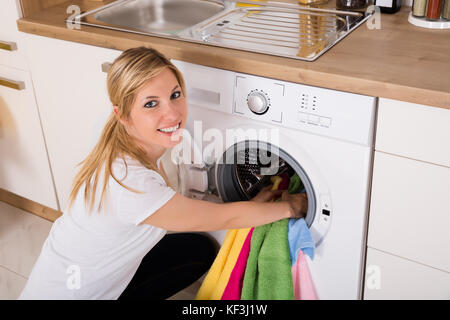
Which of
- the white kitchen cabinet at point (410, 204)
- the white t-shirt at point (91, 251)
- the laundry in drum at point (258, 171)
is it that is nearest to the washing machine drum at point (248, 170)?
the laundry in drum at point (258, 171)

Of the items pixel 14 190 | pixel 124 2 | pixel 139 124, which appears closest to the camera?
pixel 139 124

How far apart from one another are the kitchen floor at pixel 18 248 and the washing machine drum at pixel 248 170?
0.46 m

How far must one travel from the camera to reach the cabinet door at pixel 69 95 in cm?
179

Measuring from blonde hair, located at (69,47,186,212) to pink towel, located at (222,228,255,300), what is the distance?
41cm

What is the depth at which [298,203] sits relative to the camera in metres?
1.61

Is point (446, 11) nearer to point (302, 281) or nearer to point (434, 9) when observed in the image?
point (434, 9)

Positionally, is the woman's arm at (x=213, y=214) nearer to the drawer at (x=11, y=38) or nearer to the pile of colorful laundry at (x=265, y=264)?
the pile of colorful laundry at (x=265, y=264)

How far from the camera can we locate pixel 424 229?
1.40 meters

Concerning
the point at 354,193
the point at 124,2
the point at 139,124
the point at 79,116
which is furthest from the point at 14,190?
the point at 354,193

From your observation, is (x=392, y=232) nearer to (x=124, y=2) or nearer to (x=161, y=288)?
(x=161, y=288)

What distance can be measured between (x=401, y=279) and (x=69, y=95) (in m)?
1.27

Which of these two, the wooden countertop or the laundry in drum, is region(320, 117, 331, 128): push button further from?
the laundry in drum

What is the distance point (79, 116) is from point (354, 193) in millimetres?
1048

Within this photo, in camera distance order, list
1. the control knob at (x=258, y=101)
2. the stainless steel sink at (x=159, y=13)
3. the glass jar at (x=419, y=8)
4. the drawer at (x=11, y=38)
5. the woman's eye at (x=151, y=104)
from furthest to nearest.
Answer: the stainless steel sink at (x=159, y=13) < the drawer at (x=11, y=38) < the glass jar at (x=419, y=8) < the control knob at (x=258, y=101) < the woman's eye at (x=151, y=104)
